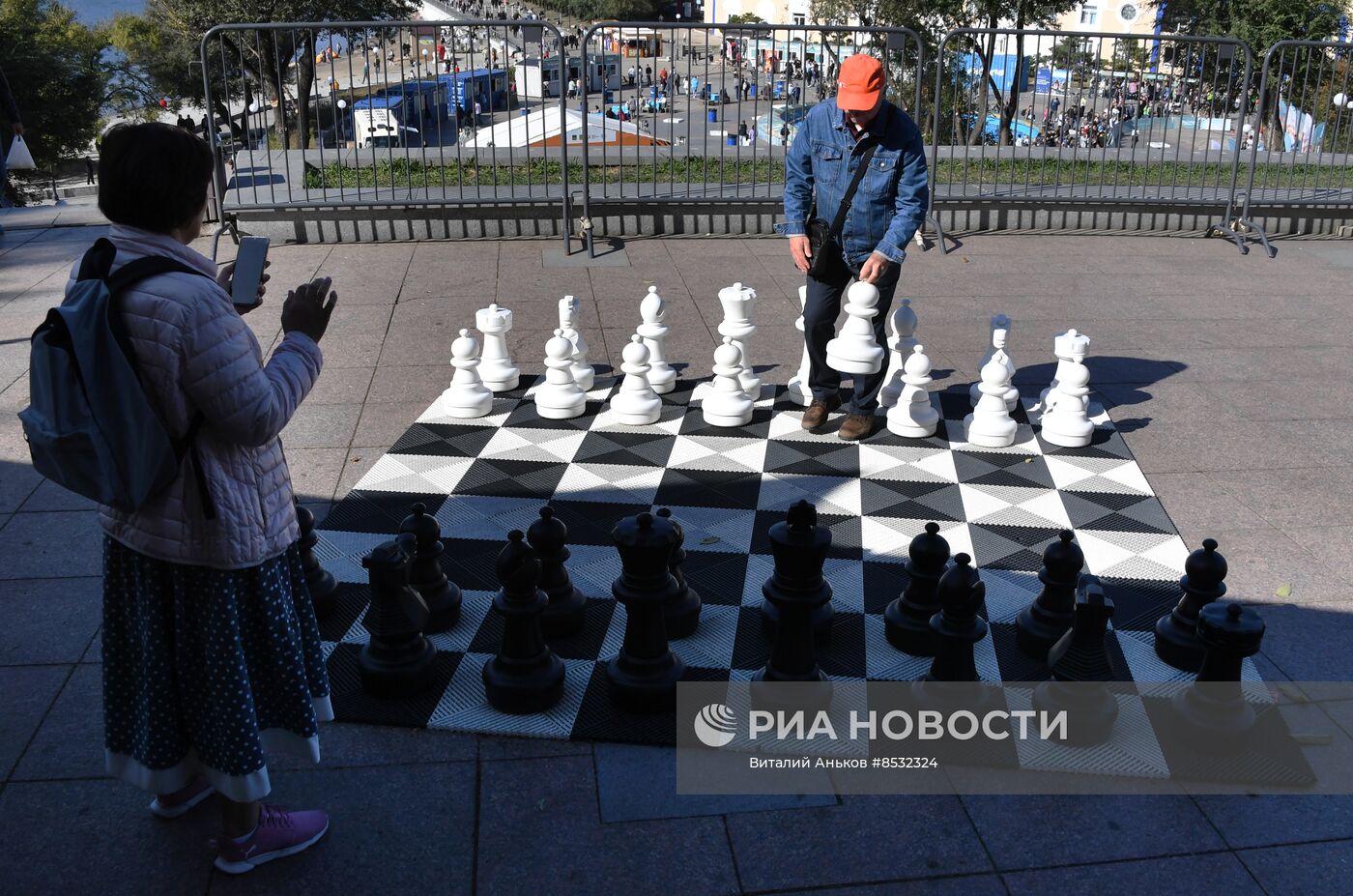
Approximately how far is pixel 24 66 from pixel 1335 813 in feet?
130

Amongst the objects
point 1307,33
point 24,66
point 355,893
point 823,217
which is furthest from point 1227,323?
point 24,66

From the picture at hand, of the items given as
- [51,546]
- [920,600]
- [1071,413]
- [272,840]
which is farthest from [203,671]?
[1071,413]

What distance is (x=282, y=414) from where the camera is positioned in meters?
2.33

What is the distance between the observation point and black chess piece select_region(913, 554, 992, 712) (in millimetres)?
3004

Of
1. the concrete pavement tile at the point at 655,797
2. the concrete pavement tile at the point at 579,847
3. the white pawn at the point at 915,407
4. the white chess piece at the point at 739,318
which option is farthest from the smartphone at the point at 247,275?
the white pawn at the point at 915,407

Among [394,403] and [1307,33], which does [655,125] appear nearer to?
[394,403]

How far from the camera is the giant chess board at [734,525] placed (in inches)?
129

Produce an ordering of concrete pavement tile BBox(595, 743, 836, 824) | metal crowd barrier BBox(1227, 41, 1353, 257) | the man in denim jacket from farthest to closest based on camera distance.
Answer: metal crowd barrier BBox(1227, 41, 1353, 257), the man in denim jacket, concrete pavement tile BBox(595, 743, 836, 824)

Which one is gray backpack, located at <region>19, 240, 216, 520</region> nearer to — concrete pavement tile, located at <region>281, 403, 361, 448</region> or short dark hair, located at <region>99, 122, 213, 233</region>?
short dark hair, located at <region>99, 122, 213, 233</region>

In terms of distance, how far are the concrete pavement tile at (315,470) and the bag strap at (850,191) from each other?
2.39 metres

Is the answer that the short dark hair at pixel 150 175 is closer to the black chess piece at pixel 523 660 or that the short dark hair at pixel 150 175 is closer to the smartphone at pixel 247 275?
the smartphone at pixel 247 275

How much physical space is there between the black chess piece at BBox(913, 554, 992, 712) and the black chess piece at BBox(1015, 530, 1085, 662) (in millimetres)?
339

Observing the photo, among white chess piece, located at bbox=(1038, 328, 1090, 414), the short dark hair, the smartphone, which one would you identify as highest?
the short dark hair

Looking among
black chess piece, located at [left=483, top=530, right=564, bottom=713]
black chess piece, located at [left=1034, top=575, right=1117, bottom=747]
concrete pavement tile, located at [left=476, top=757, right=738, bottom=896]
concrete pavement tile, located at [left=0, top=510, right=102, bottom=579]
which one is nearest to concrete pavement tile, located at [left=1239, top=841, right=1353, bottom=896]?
black chess piece, located at [left=1034, top=575, right=1117, bottom=747]
